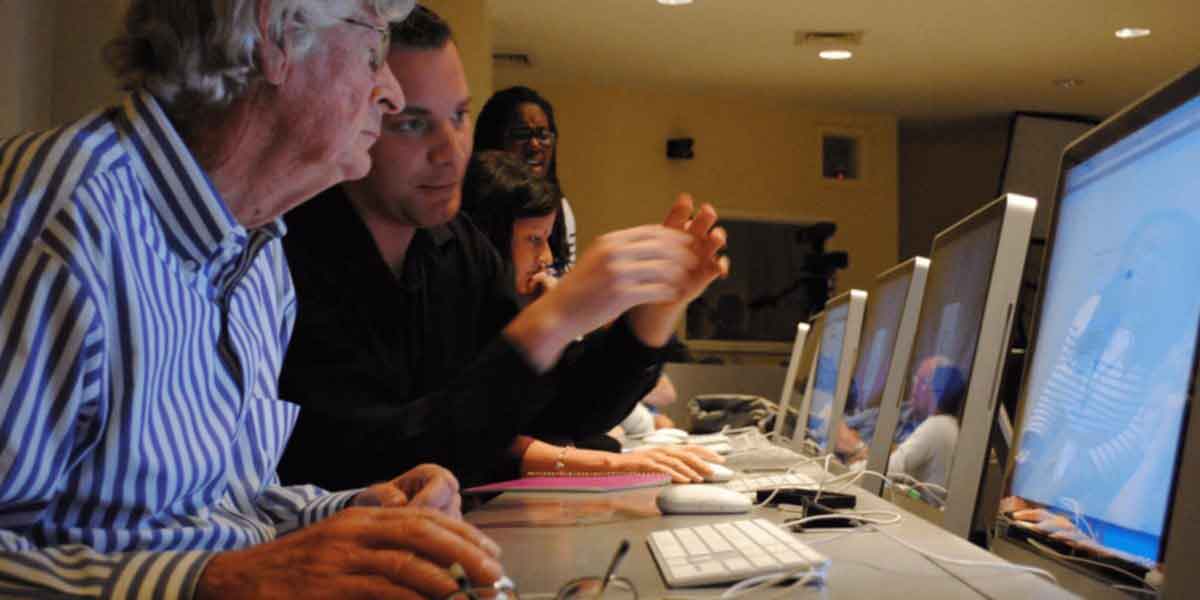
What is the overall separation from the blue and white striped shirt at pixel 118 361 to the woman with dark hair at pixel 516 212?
1.35 meters

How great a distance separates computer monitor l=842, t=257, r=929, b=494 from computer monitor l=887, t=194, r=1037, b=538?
0.16 metres

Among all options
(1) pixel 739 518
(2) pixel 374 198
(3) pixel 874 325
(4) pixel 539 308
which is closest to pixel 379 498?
(4) pixel 539 308

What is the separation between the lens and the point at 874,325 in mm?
1960

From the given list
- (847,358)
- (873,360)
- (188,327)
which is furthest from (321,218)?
(847,358)

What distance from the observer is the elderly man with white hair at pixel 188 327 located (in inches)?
28.5

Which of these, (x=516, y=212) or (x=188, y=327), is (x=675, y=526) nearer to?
(x=188, y=327)

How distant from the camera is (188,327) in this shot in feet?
3.01

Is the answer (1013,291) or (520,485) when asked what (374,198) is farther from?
(1013,291)

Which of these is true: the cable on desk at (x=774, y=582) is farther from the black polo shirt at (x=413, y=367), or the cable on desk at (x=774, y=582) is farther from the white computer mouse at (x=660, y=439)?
the white computer mouse at (x=660, y=439)

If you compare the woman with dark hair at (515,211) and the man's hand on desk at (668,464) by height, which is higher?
the woman with dark hair at (515,211)

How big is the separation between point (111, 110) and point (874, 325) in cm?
138

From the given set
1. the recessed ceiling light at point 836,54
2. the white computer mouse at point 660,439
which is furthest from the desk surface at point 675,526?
the recessed ceiling light at point 836,54

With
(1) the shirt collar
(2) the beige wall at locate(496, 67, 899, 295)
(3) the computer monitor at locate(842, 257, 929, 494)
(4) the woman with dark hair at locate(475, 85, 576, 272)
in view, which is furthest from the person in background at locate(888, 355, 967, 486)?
(2) the beige wall at locate(496, 67, 899, 295)

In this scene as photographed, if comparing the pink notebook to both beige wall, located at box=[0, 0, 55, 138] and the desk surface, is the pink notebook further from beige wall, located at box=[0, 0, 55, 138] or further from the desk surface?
beige wall, located at box=[0, 0, 55, 138]
